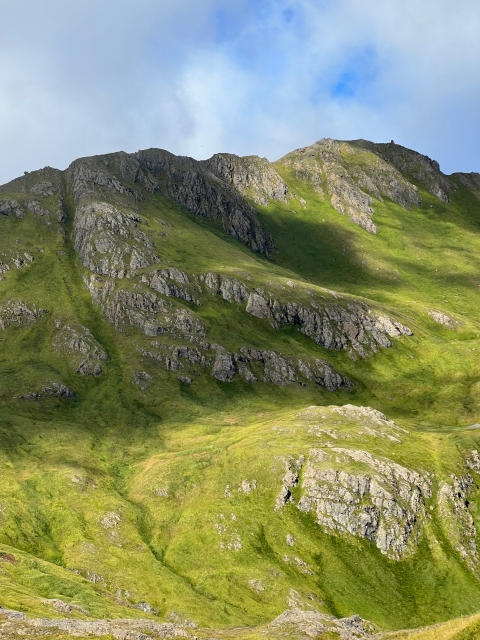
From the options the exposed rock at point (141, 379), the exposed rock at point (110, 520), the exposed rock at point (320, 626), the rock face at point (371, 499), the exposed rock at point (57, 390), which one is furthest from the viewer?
the exposed rock at point (141, 379)

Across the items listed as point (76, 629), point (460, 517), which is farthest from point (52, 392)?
point (460, 517)

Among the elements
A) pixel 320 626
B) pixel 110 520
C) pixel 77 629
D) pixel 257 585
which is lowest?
pixel 257 585

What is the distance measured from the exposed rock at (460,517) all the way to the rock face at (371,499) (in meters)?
4.34

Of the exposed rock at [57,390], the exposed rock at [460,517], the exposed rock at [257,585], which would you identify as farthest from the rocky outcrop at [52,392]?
the exposed rock at [460,517]

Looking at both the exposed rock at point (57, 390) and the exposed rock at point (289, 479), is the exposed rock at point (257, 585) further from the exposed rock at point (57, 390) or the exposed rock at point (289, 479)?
the exposed rock at point (57, 390)

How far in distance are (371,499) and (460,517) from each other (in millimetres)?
21313

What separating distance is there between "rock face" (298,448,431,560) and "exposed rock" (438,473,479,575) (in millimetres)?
4342

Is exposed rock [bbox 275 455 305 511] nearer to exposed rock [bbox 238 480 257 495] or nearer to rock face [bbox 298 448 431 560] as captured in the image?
rock face [bbox 298 448 431 560]

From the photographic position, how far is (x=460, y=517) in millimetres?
117312

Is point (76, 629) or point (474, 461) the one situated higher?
point (474, 461)

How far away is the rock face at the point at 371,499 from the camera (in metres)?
114

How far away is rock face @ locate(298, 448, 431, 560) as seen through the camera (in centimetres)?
11369

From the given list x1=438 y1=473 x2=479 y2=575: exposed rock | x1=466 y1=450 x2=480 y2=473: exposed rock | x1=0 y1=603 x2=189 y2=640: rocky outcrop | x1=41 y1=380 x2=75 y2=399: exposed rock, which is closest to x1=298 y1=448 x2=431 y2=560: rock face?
x1=438 y1=473 x2=479 y2=575: exposed rock

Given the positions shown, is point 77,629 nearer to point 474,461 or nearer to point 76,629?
point 76,629
